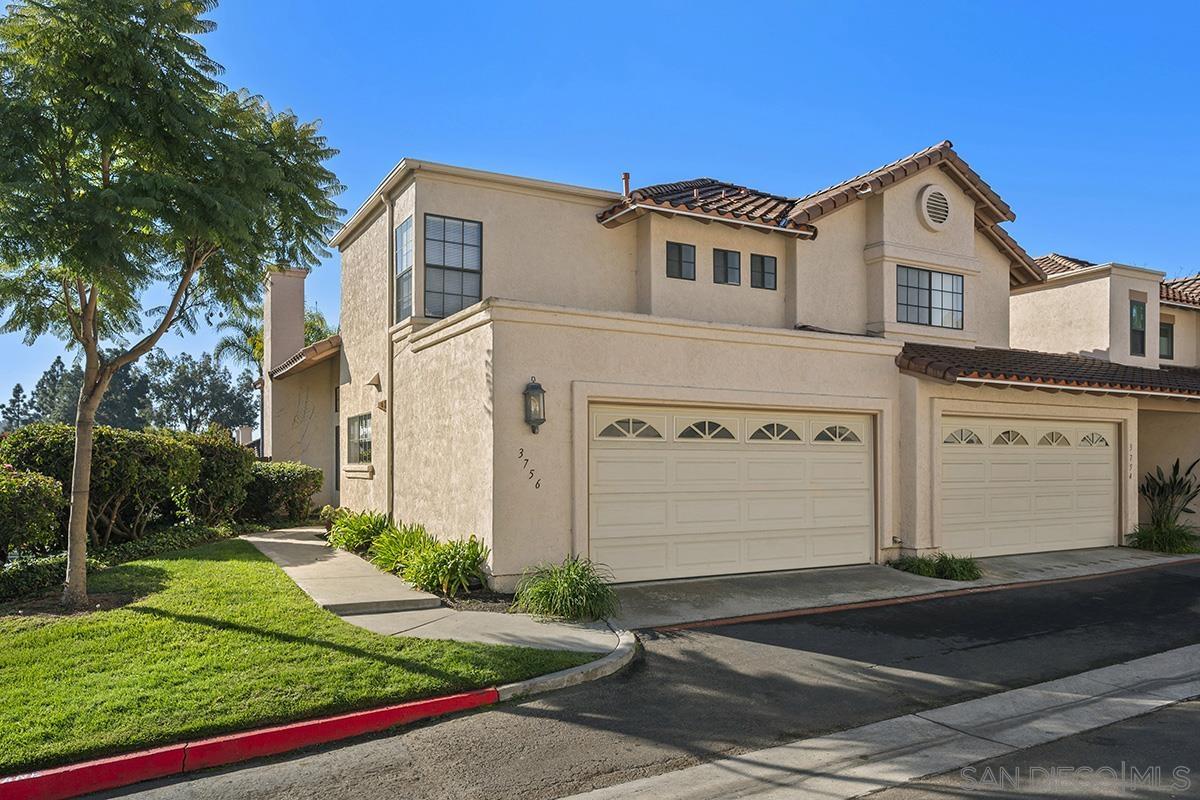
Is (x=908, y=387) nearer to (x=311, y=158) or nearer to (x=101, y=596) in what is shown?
(x=311, y=158)

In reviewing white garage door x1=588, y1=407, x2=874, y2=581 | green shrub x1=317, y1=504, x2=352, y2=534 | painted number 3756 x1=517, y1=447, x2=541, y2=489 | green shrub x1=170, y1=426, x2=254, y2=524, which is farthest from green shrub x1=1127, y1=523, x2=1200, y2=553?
green shrub x1=170, y1=426, x2=254, y2=524

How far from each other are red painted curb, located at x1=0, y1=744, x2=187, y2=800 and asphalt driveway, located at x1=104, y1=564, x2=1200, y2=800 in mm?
143

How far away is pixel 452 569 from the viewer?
387 inches

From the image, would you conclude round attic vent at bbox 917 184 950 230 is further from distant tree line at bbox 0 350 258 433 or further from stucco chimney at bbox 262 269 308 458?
distant tree line at bbox 0 350 258 433

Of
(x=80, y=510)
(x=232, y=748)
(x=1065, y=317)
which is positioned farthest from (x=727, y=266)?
(x=232, y=748)

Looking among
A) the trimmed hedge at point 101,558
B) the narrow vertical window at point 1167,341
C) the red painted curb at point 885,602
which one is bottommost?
the red painted curb at point 885,602

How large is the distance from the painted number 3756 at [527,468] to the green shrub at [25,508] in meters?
6.00

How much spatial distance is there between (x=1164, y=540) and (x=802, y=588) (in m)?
9.30

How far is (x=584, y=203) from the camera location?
552 inches

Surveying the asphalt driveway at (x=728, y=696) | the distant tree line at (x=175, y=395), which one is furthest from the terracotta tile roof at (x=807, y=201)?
the distant tree line at (x=175, y=395)

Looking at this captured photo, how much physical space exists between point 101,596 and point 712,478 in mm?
7834

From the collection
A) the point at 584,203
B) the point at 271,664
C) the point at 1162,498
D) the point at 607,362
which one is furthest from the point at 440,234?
the point at 1162,498

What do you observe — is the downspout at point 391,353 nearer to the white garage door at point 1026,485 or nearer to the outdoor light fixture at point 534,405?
the outdoor light fixture at point 534,405

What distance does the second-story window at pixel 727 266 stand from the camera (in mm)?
14438
